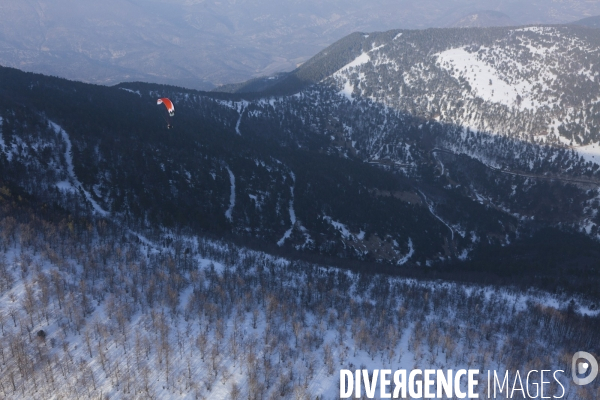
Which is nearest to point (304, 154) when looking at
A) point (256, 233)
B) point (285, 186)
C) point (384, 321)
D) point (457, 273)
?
point (285, 186)

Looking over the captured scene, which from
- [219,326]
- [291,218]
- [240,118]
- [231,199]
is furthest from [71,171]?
[240,118]

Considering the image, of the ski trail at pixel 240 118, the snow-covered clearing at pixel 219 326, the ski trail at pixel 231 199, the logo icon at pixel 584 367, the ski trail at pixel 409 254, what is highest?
the ski trail at pixel 240 118

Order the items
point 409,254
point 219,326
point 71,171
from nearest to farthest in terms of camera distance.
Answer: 1. point 219,326
2. point 71,171
3. point 409,254

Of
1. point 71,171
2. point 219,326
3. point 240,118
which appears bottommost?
point 219,326

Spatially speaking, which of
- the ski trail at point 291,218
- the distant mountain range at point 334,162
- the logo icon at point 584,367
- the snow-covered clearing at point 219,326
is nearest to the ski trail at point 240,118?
the distant mountain range at point 334,162

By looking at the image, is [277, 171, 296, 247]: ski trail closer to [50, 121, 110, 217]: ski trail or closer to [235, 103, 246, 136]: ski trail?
[50, 121, 110, 217]: ski trail

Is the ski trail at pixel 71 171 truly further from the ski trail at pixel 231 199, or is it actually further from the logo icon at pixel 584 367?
the logo icon at pixel 584 367

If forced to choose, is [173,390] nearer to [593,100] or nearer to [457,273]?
[457,273]

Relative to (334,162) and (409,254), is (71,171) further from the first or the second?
(409,254)

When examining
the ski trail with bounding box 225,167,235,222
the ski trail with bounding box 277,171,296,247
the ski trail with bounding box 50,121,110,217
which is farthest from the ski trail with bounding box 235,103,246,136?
the ski trail with bounding box 50,121,110,217
